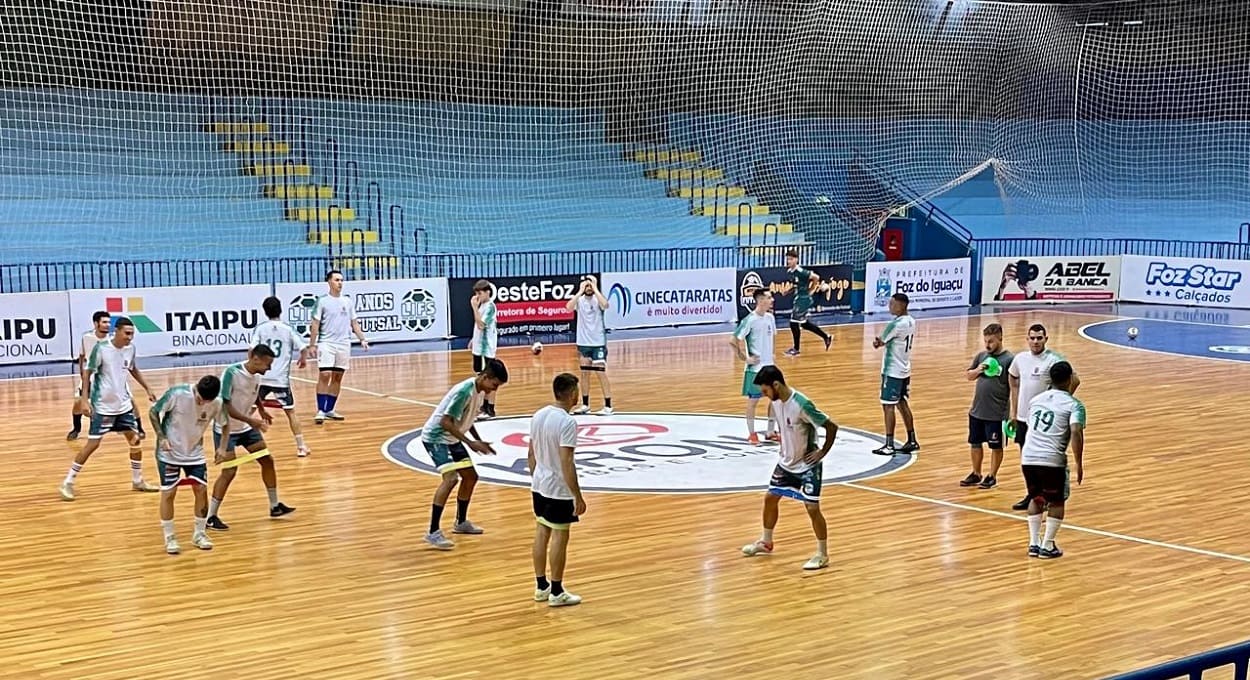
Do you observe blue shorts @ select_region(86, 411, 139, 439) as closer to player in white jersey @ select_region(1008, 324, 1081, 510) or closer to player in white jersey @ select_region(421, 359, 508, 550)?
player in white jersey @ select_region(421, 359, 508, 550)

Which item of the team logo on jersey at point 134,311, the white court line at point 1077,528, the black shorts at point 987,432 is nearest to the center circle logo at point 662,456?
the white court line at point 1077,528

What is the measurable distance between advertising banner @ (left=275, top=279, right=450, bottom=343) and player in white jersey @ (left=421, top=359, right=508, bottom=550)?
13002 millimetres

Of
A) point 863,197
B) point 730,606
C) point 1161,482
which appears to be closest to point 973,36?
point 863,197

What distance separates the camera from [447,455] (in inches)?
437

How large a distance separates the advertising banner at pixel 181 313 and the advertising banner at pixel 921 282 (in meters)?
13.9

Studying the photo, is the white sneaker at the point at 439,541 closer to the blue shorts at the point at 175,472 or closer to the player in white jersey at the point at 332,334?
the blue shorts at the point at 175,472

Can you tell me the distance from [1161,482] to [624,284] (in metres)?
14.8

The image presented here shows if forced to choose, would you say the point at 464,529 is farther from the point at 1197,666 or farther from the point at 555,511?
the point at 1197,666

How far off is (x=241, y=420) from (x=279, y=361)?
158 inches

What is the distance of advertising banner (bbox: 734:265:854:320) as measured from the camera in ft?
94.5

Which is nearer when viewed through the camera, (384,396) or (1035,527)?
(1035,527)

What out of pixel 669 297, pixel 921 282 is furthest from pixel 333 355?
pixel 921 282

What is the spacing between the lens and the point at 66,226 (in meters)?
27.3

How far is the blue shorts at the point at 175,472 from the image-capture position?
10.7 m
